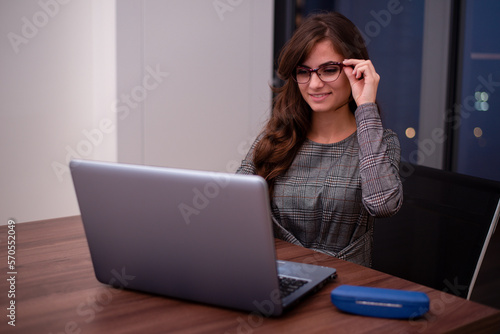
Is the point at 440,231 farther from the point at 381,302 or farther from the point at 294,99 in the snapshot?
the point at 294,99

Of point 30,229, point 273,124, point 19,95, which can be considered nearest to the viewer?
point 30,229

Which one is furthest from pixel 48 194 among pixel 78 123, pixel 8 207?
pixel 78 123

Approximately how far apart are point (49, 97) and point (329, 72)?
6.26ft

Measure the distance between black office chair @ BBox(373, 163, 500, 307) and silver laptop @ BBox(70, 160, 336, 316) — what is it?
0.44 meters

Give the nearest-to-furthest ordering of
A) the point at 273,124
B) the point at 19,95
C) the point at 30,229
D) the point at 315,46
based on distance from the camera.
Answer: the point at 30,229
the point at 315,46
the point at 273,124
the point at 19,95

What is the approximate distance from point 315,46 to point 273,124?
0.31 m

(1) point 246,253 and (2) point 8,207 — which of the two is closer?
(1) point 246,253

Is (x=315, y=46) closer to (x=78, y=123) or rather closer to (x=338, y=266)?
(x=338, y=266)

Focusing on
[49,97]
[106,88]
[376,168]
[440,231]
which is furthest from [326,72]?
[49,97]

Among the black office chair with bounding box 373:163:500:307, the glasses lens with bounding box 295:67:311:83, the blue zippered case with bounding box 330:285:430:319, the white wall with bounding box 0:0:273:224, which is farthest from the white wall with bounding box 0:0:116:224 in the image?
the blue zippered case with bounding box 330:285:430:319

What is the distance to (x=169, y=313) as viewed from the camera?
0.95m

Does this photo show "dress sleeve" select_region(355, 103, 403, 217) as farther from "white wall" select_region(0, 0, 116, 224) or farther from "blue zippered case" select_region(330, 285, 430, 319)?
"white wall" select_region(0, 0, 116, 224)

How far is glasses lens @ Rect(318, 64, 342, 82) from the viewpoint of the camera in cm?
164

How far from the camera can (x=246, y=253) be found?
35.5 inches
